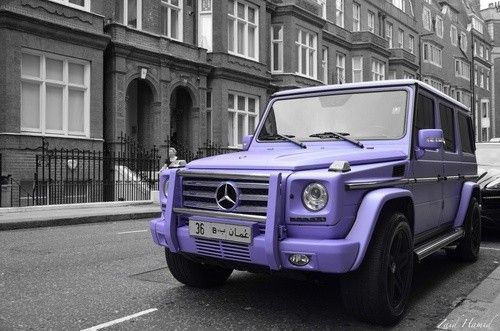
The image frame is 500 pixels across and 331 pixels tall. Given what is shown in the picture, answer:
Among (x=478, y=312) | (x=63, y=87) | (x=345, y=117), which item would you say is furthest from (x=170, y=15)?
(x=478, y=312)

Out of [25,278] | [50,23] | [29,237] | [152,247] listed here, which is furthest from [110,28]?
[25,278]

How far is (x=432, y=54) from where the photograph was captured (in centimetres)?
4672

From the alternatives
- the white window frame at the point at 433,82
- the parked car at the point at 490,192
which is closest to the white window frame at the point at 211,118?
the parked car at the point at 490,192

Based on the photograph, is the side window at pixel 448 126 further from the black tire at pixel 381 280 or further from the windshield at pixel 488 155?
the windshield at pixel 488 155

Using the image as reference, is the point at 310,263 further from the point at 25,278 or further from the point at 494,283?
the point at 25,278

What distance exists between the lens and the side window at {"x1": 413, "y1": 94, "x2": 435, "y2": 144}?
17.4 ft

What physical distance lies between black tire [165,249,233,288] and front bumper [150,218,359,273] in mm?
772

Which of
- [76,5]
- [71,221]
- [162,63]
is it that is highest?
[76,5]

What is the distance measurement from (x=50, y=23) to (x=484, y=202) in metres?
13.0

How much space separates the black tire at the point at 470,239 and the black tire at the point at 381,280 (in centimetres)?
276

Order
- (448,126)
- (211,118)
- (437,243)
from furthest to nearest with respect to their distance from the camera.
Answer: (211,118), (448,126), (437,243)

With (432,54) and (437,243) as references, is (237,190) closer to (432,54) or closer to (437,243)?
(437,243)

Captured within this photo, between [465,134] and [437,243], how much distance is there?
8.38 ft

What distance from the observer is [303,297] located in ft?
16.9
